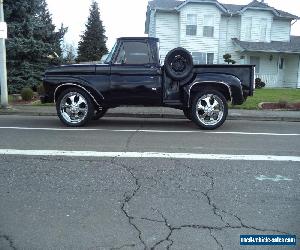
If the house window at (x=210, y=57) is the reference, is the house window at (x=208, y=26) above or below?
above

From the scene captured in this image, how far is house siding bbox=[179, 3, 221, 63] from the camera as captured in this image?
28.1 meters

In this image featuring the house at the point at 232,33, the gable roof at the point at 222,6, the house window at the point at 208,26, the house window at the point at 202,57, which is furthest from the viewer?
the house window at the point at 202,57

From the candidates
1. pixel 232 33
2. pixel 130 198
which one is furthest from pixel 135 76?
pixel 232 33

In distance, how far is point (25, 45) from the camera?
1716cm

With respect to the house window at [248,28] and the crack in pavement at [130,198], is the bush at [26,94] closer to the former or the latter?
the crack in pavement at [130,198]

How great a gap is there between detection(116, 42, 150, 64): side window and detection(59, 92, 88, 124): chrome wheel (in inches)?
51.7

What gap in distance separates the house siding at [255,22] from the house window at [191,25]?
3886 millimetres

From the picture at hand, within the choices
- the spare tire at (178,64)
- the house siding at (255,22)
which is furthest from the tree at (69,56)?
the house siding at (255,22)

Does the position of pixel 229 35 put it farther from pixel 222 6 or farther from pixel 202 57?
pixel 202 57

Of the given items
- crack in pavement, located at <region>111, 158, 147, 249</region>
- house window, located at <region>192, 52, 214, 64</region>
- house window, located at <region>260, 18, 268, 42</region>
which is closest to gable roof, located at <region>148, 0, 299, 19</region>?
house window, located at <region>260, 18, 268, 42</region>

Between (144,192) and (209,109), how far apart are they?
4.79 meters

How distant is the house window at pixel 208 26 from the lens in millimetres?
28359

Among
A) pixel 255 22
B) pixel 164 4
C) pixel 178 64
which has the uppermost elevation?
pixel 164 4

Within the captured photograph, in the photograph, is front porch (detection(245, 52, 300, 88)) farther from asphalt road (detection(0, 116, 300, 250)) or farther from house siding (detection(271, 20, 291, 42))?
asphalt road (detection(0, 116, 300, 250))
